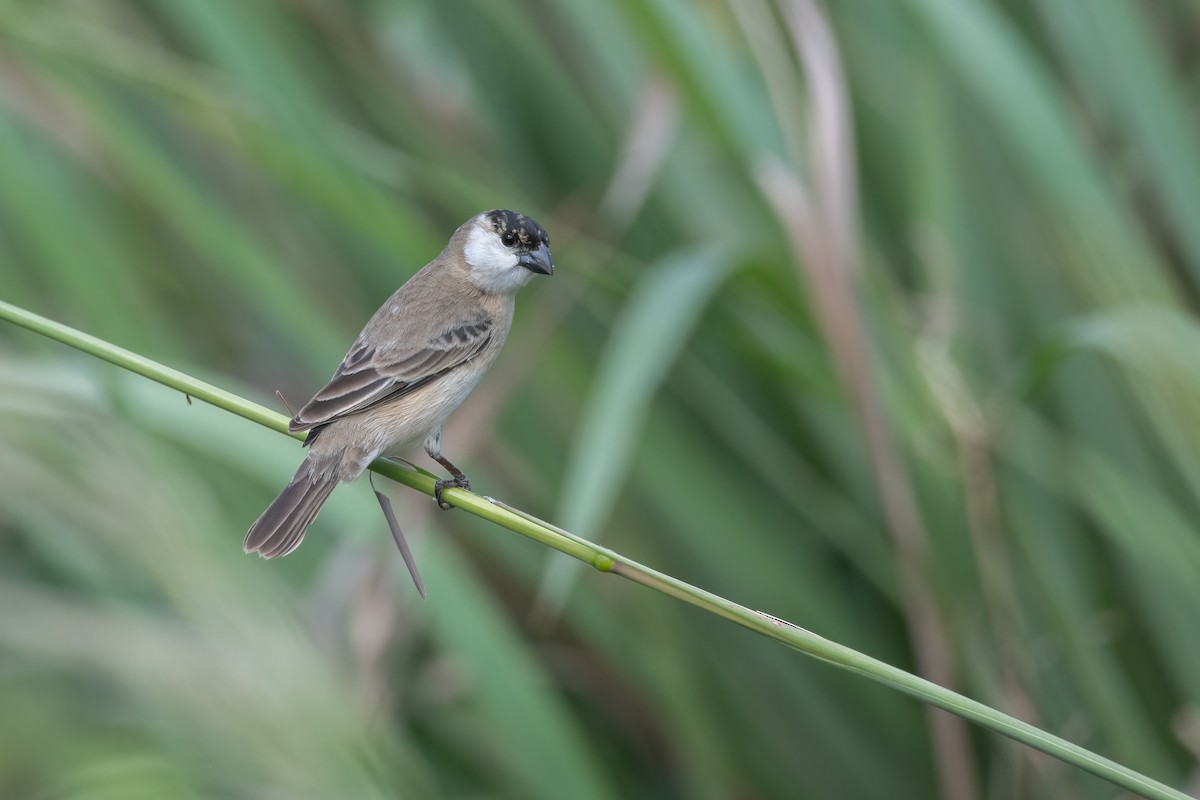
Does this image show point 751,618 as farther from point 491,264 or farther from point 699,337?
point 699,337

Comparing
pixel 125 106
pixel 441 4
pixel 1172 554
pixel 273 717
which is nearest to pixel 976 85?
pixel 1172 554

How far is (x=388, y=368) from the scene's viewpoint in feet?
8.83

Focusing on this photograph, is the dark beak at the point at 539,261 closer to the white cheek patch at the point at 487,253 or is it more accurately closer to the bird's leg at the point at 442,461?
the white cheek patch at the point at 487,253

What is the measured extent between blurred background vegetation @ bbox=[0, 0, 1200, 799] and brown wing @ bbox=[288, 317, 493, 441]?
8.1 inches

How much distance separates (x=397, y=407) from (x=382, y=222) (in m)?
0.54

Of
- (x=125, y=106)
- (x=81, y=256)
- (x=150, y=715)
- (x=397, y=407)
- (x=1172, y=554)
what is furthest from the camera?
(x=125, y=106)

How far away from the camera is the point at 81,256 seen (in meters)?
3.07

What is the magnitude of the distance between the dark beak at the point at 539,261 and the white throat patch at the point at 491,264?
0.11 feet

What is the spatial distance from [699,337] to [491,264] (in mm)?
745

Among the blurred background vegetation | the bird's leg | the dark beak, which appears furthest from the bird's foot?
the dark beak

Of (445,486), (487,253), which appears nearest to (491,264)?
(487,253)

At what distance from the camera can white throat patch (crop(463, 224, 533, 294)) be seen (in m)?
2.92

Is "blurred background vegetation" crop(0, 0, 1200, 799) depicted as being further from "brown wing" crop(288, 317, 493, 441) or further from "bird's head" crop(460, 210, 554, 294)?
"brown wing" crop(288, 317, 493, 441)

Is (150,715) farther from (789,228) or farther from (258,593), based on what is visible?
(789,228)
